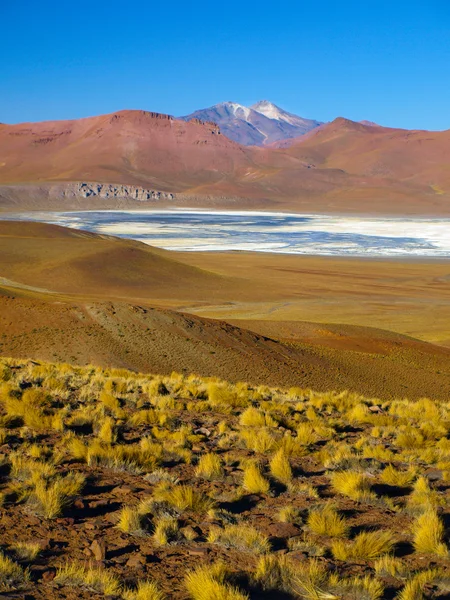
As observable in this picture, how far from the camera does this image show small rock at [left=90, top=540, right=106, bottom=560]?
17.8ft

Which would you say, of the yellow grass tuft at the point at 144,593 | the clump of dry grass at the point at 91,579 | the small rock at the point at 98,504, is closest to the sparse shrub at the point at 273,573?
the yellow grass tuft at the point at 144,593

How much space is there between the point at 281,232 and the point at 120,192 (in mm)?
88078

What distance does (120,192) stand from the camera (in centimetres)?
18675

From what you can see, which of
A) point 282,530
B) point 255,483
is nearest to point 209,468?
point 255,483

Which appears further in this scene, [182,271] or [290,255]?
[290,255]

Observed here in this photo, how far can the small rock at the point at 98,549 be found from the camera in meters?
5.44

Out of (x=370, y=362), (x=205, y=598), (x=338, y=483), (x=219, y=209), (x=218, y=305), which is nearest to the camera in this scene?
(x=205, y=598)

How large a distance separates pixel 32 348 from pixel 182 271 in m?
34.5

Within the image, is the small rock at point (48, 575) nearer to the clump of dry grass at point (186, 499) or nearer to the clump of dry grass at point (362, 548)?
the clump of dry grass at point (186, 499)

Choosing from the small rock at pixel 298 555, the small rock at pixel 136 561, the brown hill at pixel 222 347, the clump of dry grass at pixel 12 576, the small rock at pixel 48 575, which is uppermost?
the clump of dry grass at pixel 12 576

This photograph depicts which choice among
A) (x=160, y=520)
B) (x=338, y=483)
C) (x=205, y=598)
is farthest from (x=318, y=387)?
(x=205, y=598)

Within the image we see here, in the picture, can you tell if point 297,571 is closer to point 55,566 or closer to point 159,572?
point 159,572

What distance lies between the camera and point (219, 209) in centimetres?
17450

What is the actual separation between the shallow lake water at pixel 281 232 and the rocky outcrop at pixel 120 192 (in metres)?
33.5
